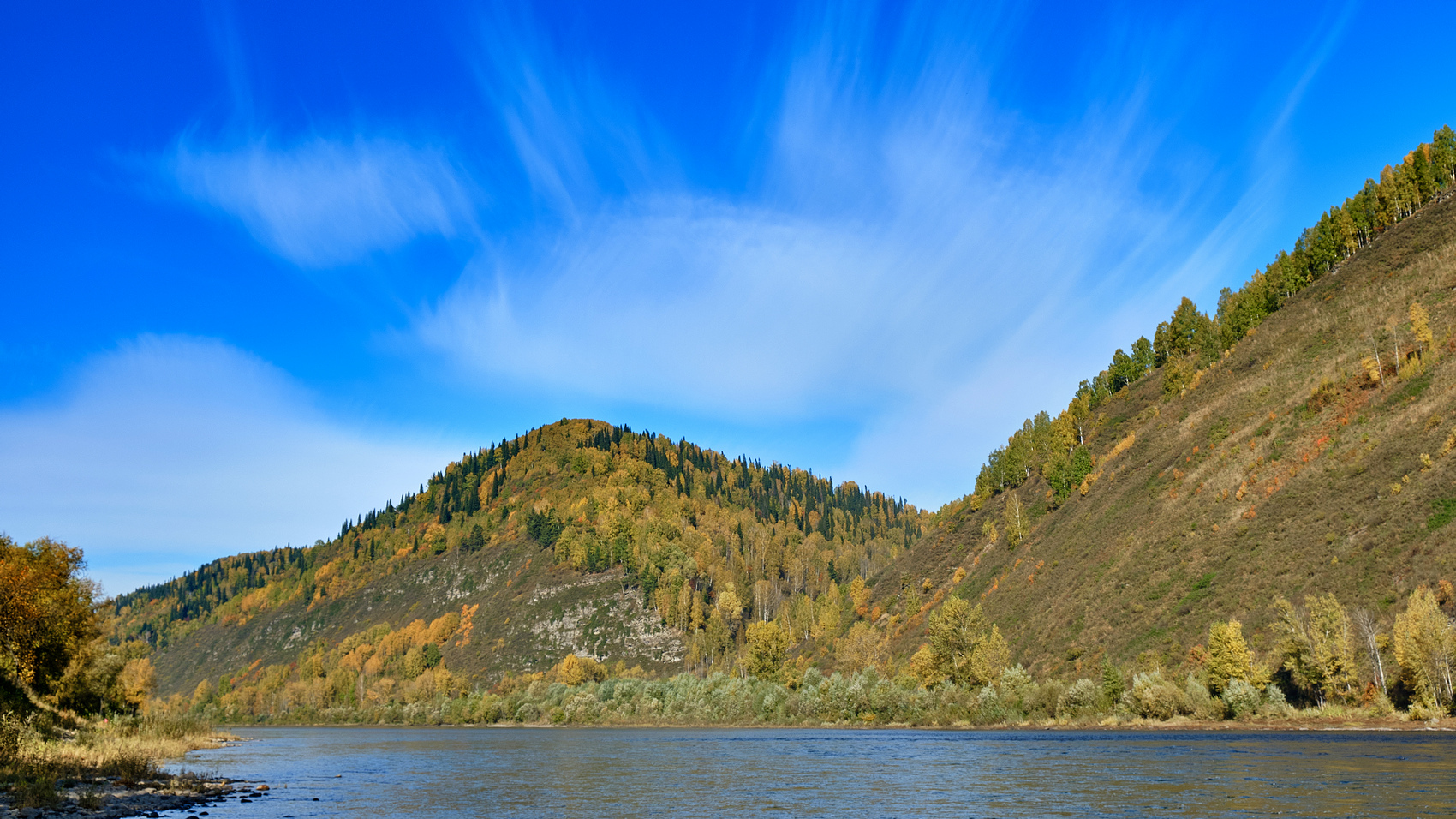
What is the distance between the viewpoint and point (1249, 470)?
10569 centimetres

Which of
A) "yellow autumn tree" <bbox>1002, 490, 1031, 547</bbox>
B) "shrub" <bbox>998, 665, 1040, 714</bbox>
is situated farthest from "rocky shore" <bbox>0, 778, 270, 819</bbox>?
"yellow autumn tree" <bbox>1002, 490, 1031, 547</bbox>

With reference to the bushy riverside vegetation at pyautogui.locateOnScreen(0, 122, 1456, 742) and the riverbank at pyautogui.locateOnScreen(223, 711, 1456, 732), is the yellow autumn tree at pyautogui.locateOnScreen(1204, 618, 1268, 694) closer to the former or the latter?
the bushy riverside vegetation at pyautogui.locateOnScreen(0, 122, 1456, 742)

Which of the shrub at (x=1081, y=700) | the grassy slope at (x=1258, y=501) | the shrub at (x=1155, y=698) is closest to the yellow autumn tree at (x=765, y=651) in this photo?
the grassy slope at (x=1258, y=501)

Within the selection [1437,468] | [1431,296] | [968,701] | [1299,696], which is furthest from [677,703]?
[1431,296]

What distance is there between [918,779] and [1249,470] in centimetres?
7978

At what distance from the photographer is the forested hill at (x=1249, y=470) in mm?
82125

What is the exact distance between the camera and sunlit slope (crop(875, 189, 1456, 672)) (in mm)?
80375

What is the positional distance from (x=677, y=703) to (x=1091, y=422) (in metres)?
102

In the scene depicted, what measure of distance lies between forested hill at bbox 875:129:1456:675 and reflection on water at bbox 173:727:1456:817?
74.4 feet

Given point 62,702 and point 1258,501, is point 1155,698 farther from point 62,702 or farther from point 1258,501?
point 62,702

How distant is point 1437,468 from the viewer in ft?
258

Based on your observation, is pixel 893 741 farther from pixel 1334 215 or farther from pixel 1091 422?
pixel 1334 215

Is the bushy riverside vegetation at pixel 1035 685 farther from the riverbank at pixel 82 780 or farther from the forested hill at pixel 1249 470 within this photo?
the riverbank at pixel 82 780

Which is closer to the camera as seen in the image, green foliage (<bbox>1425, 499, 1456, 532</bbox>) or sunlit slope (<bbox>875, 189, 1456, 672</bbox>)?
green foliage (<bbox>1425, 499, 1456, 532</bbox>)
